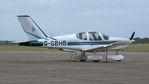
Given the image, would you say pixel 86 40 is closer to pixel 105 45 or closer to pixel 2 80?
pixel 105 45

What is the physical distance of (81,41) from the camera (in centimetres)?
3212

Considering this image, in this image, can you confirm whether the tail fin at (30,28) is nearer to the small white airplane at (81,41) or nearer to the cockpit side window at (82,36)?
the small white airplane at (81,41)

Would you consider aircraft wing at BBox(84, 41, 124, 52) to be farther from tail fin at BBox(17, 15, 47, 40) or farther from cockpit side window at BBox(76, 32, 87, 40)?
tail fin at BBox(17, 15, 47, 40)

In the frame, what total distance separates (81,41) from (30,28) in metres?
3.51

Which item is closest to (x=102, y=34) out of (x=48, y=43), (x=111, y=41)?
(x=111, y=41)

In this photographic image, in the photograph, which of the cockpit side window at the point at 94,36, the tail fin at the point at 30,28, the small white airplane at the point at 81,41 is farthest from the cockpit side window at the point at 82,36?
the tail fin at the point at 30,28

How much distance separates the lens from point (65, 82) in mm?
16297

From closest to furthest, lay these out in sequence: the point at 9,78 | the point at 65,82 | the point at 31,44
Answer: the point at 65,82 < the point at 9,78 < the point at 31,44

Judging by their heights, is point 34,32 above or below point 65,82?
above

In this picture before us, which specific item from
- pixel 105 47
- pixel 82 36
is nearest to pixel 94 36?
pixel 82 36

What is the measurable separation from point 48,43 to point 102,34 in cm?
376

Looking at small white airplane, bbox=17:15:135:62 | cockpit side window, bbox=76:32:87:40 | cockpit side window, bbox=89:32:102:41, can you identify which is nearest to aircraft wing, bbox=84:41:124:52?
small white airplane, bbox=17:15:135:62

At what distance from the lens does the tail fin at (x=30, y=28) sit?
3170cm

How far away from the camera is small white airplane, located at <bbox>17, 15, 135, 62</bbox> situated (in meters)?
31.4
